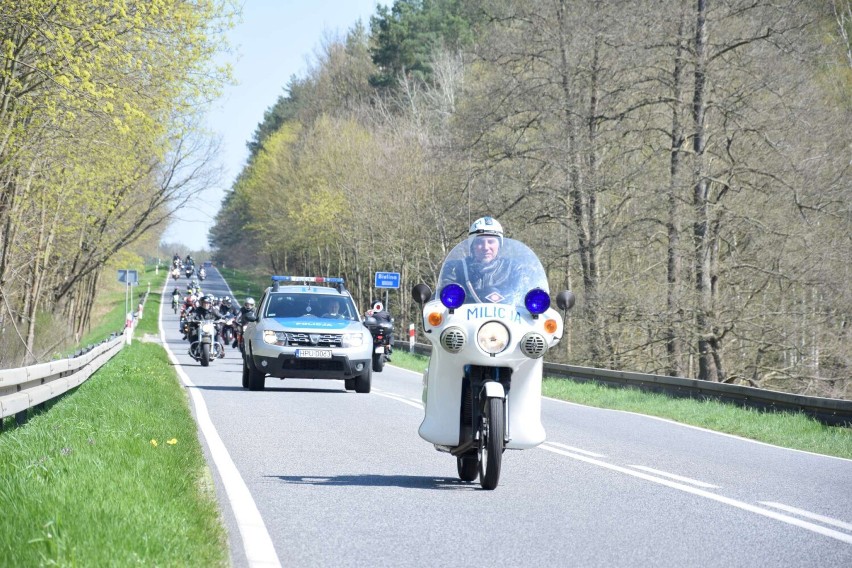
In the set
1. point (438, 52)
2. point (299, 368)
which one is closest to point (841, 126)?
point (299, 368)

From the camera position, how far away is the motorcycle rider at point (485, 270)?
9359 mm

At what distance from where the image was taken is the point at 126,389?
17125mm

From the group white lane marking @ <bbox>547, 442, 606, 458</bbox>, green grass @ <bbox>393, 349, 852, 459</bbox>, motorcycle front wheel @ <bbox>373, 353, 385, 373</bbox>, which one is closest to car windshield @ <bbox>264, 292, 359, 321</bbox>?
green grass @ <bbox>393, 349, 852, 459</bbox>

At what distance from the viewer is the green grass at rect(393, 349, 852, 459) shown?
14564 millimetres

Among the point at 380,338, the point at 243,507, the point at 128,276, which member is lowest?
the point at 243,507

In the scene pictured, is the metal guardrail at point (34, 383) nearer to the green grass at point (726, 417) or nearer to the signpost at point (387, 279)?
the green grass at point (726, 417)

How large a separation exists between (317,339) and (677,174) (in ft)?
40.7

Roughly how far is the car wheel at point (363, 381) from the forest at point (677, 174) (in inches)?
341

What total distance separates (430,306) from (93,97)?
1097 cm

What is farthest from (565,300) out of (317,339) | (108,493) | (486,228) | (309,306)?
(309,306)

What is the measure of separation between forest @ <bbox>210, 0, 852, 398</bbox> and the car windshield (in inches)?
345

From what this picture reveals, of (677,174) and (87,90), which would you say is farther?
(677,174)

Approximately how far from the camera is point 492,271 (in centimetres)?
945

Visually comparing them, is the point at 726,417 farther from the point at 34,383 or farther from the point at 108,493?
the point at 108,493
